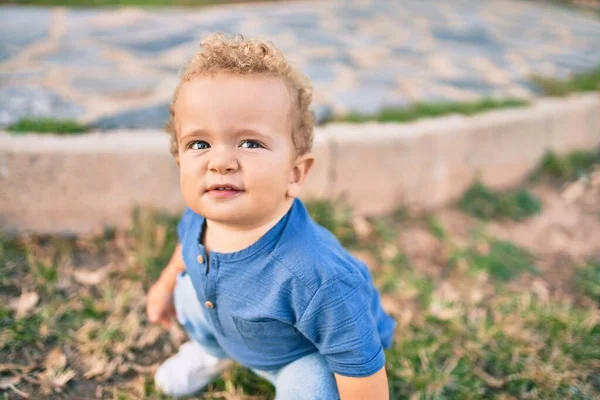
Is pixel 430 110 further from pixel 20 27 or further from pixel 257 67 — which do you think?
pixel 20 27

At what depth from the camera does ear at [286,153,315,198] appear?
1273mm

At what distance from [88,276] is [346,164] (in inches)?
47.7

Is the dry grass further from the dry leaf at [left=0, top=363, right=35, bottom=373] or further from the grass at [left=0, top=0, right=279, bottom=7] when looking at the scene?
the grass at [left=0, top=0, right=279, bottom=7]

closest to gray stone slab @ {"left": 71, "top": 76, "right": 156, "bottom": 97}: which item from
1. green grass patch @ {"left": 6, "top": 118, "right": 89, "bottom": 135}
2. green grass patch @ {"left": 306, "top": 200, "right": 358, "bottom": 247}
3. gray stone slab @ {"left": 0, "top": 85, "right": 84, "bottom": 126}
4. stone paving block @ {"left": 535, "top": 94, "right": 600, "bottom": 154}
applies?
gray stone slab @ {"left": 0, "top": 85, "right": 84, "bottom": 126}

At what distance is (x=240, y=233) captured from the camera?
1303 mm

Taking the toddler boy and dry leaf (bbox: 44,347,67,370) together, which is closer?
the toddler boy

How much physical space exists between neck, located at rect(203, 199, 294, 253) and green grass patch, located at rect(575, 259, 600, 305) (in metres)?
1.67

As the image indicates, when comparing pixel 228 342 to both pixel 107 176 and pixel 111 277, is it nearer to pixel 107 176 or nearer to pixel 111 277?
pixel 111 277

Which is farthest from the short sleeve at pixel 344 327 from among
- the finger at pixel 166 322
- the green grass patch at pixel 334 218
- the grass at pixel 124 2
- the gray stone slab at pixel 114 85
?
the grass at pixel 124 2

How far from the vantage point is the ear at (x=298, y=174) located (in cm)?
127

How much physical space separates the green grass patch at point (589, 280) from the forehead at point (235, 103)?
1826 mm

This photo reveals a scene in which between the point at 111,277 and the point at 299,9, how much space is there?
365 centimetres

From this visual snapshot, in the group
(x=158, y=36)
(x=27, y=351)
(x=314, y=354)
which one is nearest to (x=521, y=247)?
(x=314, y=354)

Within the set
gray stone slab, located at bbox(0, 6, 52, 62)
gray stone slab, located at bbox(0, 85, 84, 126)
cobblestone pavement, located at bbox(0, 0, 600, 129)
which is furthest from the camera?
gray stone slab, located at bbox(0, 6, 52, 62)
